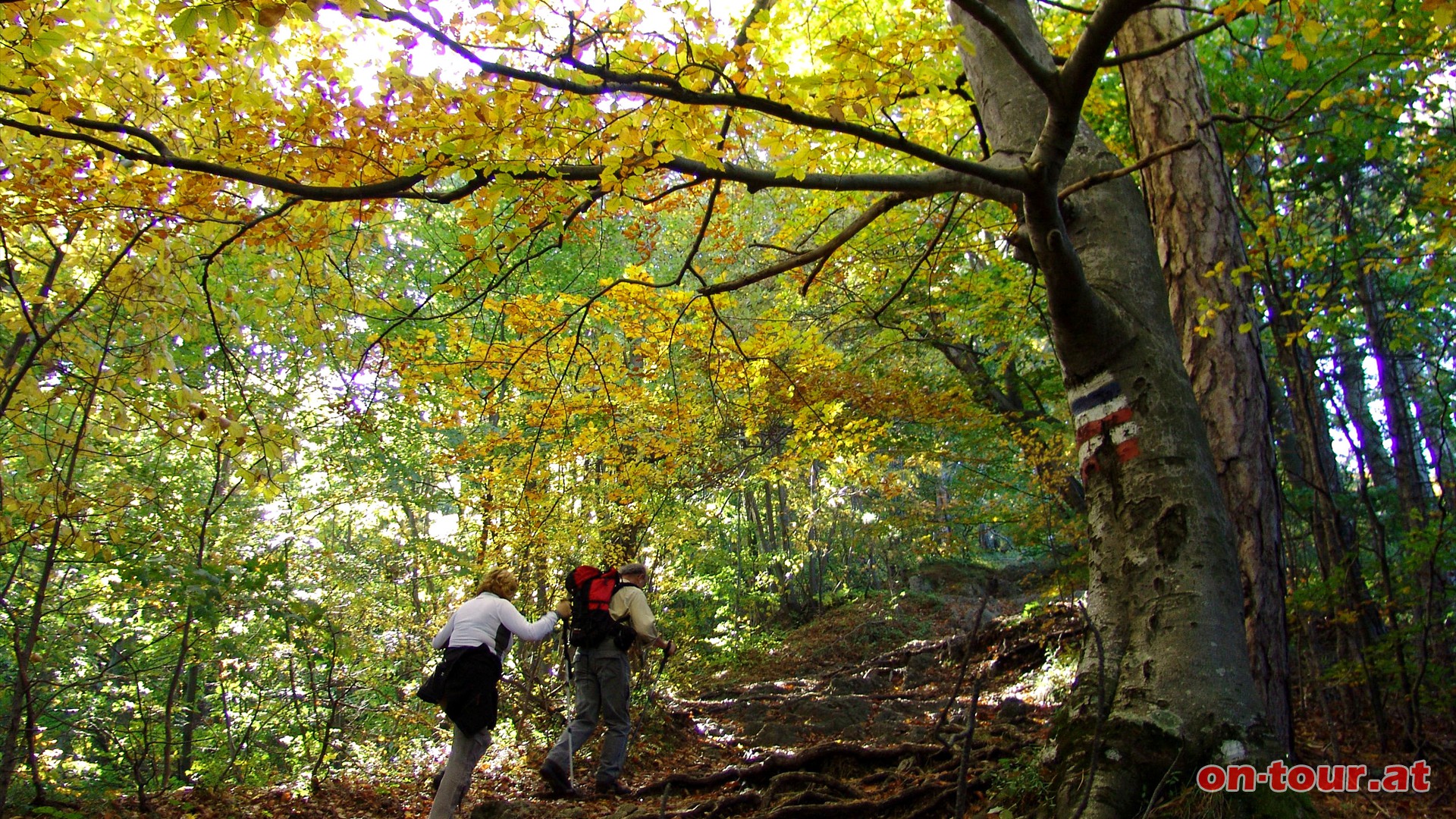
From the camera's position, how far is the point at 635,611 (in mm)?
5668

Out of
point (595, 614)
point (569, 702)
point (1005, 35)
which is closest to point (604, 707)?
point (595, 614)

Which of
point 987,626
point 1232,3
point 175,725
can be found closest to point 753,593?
point 987,626

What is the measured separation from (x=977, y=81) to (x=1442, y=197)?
2599 millimetres

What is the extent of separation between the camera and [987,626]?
337 inches

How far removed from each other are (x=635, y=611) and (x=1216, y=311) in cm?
420

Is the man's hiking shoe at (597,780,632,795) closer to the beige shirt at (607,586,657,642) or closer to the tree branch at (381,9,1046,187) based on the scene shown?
the beige shirt at (607,586,657,642)

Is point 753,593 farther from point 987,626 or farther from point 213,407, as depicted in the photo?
point 213,407

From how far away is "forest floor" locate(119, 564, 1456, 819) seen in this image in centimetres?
366

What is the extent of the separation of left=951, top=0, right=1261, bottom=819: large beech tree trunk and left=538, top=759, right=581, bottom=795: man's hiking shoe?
360cm

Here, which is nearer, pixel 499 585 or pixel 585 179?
pixel 585 179

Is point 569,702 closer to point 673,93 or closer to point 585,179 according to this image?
point 585,179

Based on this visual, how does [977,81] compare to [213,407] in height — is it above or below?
above

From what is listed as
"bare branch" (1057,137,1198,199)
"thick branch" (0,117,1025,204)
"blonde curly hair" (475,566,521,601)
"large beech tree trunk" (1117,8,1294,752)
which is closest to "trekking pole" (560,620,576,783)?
"blonde curly hair" (475,566,521,601)

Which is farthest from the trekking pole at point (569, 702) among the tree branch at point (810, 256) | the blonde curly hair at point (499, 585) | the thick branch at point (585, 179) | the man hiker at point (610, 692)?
the thick branch at point (585, 179)
